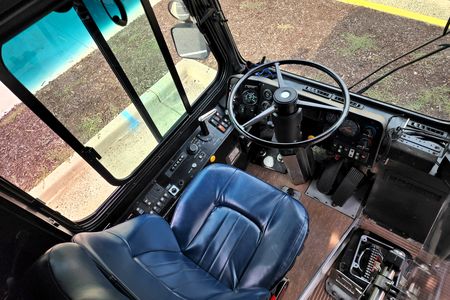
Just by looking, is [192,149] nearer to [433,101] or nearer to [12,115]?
[12,115]

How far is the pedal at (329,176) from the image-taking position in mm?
2346

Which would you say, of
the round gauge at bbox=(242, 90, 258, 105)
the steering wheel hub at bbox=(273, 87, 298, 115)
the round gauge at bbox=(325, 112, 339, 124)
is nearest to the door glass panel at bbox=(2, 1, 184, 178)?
the round gauge at bbox=(242, 90, 258, 105)

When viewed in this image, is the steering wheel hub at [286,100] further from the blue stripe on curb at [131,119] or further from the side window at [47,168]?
the side window at [47,168]

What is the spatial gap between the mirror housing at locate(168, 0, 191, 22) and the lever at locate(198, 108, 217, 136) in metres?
0.60

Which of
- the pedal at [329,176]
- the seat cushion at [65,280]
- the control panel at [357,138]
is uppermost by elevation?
the control panel at [357,138]

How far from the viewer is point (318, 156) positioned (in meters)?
2.58

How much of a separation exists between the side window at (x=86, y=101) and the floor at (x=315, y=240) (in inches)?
46.4

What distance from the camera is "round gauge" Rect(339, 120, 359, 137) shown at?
2.02 meters

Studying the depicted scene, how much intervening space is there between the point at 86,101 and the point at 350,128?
1.49 metres

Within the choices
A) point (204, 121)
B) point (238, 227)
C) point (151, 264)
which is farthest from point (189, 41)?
point (151, 264)

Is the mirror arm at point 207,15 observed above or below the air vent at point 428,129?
below

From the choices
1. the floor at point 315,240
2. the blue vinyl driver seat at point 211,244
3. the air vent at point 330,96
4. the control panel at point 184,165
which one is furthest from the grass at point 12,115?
the floor at point 315,240

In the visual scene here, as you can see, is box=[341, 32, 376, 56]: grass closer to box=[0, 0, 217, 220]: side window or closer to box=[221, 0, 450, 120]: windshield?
box=[221, 0, 450, 120]: windshield

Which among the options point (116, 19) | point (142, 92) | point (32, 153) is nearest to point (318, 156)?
point (142, 92)
